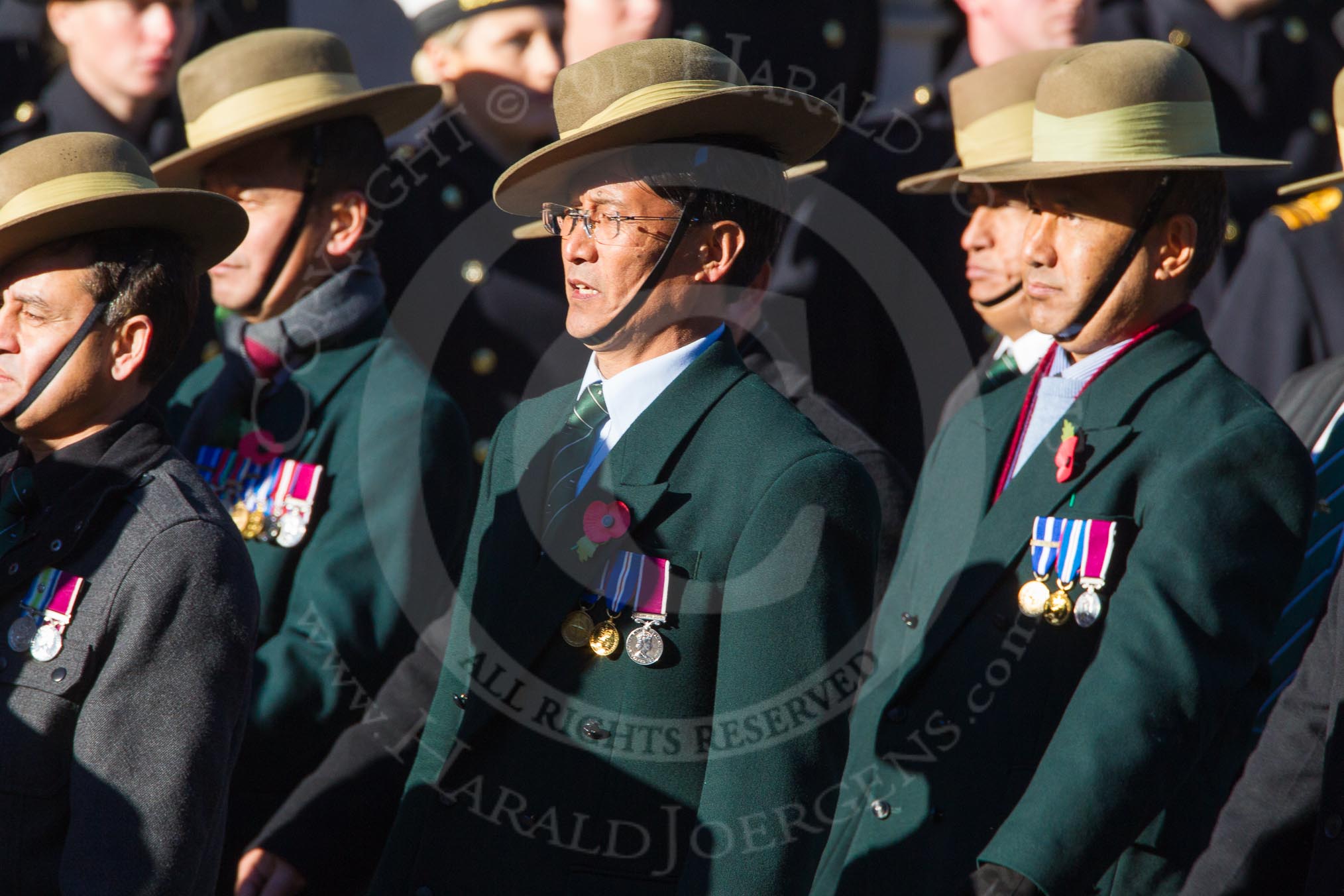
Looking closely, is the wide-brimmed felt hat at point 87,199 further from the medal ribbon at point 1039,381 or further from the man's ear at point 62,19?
the man's ear at point 62,19

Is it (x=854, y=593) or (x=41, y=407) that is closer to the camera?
(x=854, y=593)

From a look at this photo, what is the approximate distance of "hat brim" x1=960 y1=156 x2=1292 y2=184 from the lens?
3.39 metres

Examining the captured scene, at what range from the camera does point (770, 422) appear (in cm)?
288

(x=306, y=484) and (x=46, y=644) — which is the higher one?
(x=46, y=644)

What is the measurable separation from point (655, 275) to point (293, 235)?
5.63 ft

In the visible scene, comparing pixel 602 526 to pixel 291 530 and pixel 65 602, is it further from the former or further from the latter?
pixel 291 530

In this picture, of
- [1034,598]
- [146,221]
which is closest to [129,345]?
[146,221]

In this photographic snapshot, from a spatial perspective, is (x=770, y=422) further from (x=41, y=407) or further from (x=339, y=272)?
(x=339, y=272)

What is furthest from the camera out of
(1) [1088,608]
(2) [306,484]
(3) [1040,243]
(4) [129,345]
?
(2) [306,484]

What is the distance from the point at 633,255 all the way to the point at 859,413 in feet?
7.30

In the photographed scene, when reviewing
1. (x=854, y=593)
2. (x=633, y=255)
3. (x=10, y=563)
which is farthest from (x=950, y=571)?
(x=10, y=563)

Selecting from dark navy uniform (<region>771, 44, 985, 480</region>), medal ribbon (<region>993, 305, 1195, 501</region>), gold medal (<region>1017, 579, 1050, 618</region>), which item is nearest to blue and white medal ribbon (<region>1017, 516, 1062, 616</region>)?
gold medal (<region>1017, 579, 1050, 618</region>)

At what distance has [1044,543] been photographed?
3.33 metres

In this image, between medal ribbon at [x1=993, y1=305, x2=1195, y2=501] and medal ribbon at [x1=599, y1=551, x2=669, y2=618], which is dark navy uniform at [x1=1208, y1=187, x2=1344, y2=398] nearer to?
medal ribbon at [x1=993, y1=305, x2=1195, y2=501]
